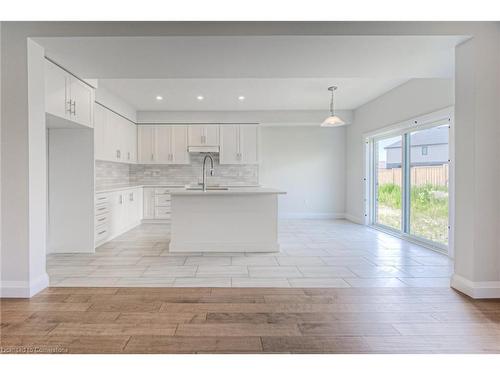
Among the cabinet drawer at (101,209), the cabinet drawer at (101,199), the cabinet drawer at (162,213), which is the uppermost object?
the cabinet drawer at (101,199)

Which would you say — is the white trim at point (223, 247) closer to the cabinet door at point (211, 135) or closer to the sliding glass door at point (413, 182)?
the sliding glass door at point (413, 182)

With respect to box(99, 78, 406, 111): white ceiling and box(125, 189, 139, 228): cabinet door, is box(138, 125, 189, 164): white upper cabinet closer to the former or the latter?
box(99, 78, 406, 111): white ceiling

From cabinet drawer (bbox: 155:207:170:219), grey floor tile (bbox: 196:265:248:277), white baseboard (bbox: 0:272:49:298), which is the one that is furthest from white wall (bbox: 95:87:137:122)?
grey floor tile (bbox: 196:265:248:277)

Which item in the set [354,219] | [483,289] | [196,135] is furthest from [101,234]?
[354,219]

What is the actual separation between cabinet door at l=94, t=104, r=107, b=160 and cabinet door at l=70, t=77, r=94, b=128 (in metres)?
0.67

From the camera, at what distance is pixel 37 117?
2.85 meters

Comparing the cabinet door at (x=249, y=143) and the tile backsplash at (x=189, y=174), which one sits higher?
the cabinet door at (x=249, y=143)

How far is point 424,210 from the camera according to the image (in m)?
5.01

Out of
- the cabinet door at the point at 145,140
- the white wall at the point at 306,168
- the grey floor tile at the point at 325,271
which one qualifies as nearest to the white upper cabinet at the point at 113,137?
the cabinet door at the point at 145,140

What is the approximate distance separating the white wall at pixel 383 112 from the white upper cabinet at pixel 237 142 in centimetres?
227

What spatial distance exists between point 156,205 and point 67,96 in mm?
3817

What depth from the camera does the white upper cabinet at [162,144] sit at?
7414mm

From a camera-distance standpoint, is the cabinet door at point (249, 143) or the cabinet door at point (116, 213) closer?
the cabinet door at point (116, 213)

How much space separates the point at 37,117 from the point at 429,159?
5.00m
